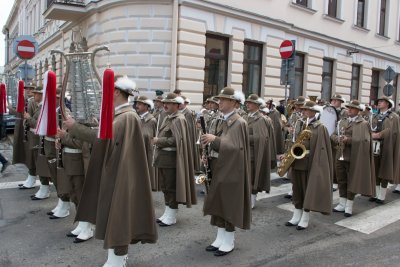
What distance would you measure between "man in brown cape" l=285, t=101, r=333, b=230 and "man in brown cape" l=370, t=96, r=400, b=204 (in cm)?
272

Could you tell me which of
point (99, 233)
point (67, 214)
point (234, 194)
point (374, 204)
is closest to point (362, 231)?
point (374, 204)

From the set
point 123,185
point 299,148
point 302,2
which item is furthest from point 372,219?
point 302,2

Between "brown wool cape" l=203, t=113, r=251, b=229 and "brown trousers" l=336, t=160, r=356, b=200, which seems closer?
"brown wool cape" l=203, t=113, r=251, b=229

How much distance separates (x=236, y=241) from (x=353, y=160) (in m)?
3.07

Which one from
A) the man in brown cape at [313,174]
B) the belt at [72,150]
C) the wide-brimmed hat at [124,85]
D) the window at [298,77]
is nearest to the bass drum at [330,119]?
the man in brown cape at [313,174]

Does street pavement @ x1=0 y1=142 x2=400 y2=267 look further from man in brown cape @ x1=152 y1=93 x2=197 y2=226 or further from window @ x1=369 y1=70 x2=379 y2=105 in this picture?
window @ x1=369 y1=70 x2=379 y2=105

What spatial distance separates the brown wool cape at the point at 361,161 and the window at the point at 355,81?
599 inches

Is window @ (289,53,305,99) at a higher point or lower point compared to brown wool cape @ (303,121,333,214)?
higher

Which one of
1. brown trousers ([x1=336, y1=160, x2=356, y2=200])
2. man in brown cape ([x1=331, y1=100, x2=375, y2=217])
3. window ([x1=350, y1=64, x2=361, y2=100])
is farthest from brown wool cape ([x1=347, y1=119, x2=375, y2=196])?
window ([x1=350, y1=64, x2=361, y2=100])

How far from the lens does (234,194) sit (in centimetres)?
524

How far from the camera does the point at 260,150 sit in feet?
25.2

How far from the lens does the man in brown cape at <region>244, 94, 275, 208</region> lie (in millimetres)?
7613

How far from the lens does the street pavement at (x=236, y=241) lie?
508 centimetres

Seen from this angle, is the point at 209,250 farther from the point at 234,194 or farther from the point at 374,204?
the point at 374,204
